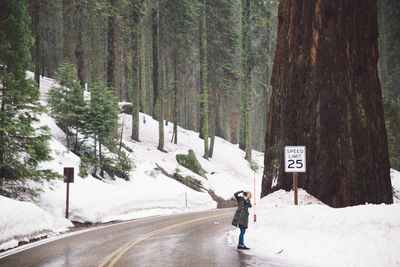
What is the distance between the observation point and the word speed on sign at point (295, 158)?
9242 mm

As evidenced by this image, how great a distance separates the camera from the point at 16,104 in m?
12.4

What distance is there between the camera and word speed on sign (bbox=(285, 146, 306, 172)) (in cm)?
924

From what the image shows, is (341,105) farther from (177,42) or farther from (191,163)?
(177,42)

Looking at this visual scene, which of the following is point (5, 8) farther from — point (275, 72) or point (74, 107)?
point (275, 72)

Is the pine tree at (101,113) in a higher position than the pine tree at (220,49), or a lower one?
lower

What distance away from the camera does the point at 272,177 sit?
11.3 meters

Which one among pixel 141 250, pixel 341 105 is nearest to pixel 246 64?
pixel 341 105

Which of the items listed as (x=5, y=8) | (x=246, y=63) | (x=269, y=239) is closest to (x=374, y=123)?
(x=269, y=239)

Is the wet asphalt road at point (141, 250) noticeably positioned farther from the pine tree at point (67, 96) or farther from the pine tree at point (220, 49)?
the pine tree at point (220, 49)

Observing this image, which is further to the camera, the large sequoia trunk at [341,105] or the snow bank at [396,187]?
the snow bank at [396,187]

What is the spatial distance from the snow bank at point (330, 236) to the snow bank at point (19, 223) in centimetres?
632

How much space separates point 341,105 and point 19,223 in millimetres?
10062

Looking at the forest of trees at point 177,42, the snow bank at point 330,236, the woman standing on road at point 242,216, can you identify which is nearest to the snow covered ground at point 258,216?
the snow bank at point 330,236

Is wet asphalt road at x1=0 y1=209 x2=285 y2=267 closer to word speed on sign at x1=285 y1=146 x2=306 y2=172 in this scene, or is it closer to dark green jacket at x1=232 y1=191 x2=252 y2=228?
dark green jacket at x1=232 y1=191 x2=252 y2=228
